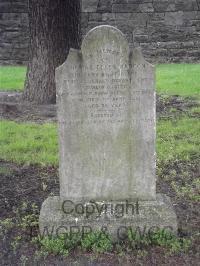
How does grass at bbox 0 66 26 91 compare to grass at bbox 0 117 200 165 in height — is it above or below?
above

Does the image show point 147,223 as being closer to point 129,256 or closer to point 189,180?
point 129,256

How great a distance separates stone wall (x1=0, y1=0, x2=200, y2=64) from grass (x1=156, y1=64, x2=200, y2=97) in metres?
1.19

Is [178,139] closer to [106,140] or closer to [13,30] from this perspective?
[106,140]

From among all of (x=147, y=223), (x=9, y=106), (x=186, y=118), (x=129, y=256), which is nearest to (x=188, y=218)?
(x=147, y=223)

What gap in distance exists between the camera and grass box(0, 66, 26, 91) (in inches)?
478

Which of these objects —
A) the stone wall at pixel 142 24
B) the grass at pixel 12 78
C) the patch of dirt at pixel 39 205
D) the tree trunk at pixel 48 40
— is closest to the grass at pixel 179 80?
the stone wall at pixel 142 24

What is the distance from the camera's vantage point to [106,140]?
4.48m

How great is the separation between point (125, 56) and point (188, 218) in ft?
5.34

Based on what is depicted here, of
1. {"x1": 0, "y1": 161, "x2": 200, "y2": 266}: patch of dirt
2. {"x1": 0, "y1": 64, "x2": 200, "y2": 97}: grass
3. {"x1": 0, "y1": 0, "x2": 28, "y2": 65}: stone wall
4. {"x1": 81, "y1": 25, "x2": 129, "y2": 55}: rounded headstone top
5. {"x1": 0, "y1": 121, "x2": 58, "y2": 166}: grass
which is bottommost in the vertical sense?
{"x1": 0, "y1": 161, "x2": 200, "y2": 266}: patch of dirt

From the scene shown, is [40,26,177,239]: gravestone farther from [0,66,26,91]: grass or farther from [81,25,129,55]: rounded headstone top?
[0,66,26,91]: grass

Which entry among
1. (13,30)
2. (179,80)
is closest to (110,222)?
(179,80)

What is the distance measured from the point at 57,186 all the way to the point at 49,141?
1764mm

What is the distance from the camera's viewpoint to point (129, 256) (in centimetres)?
416

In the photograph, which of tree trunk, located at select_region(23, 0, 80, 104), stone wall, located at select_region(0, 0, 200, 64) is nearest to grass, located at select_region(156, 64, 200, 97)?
stone wall, located at select_region(0, 0, 200, 64)
